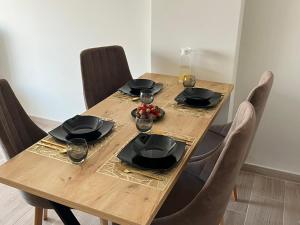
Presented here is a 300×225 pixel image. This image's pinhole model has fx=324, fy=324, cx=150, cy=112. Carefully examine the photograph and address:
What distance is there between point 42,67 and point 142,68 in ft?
3.33

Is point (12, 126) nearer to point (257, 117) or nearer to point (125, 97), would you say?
point (125, 97)

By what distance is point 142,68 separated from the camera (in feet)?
8.57

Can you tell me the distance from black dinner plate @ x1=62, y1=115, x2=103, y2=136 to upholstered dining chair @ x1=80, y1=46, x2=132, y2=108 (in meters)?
0.63

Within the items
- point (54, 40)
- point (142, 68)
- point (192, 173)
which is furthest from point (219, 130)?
point (54, 40)

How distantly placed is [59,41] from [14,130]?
1526 mm

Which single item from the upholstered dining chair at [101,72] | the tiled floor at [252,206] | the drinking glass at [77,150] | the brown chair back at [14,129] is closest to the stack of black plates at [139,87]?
the upholstered dining chair at [101,72]

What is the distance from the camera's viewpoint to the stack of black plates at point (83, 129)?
53.6 inches

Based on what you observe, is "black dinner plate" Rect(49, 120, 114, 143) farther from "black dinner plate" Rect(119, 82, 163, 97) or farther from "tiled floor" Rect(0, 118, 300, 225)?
"tiled floor" Rect(0, 118, 300, 225)

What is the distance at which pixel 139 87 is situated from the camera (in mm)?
1952

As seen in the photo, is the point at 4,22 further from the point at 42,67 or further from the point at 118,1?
the point at 118,1

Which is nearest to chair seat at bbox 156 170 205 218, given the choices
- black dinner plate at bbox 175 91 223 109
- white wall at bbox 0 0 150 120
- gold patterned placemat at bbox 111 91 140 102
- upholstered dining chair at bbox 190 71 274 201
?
upholstered dining chair at bbox 190 71 274 201

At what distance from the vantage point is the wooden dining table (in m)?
1.00

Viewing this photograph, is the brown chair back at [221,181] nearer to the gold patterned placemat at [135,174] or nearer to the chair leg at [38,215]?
the gold patterned placemat at [135,174]

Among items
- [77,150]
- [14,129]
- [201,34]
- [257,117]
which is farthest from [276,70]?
[14,129]
